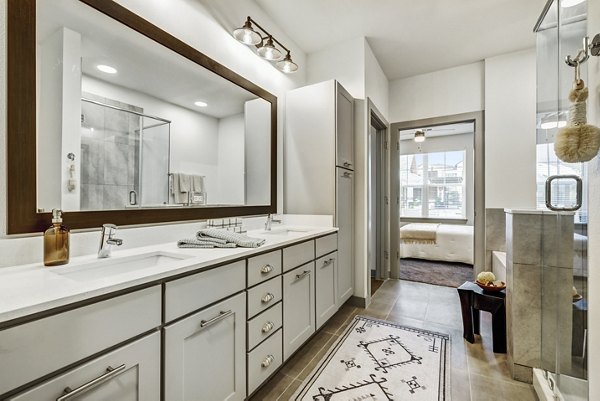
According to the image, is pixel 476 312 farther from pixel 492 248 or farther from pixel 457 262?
pixel 457 262

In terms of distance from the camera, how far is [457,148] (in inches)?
259

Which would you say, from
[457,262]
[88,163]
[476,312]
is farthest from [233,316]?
[457,262]

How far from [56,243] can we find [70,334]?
499 mm

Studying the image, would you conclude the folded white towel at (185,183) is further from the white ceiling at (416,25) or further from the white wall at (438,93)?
the white wall at (438,93)

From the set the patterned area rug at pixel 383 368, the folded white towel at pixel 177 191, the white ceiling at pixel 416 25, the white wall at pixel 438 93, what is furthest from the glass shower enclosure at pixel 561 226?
the folded white towel at pixel 177 191

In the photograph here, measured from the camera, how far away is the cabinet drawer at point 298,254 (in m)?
1.67

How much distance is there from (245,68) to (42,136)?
1513 mm

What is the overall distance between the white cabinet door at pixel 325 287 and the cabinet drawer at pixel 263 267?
543 millimetres

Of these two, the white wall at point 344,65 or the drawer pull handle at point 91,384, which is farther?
the white wall at point 344,65

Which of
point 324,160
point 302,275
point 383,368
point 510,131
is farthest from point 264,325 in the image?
point 510,131

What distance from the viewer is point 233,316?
1.26m

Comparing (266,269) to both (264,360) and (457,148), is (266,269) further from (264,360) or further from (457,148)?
(457,148)

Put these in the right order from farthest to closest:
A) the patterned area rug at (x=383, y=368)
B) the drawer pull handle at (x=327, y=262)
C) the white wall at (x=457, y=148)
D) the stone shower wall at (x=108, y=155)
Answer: the white wall at (x=457, y=148), the drawer pull handle at (x=327, y=262), the patterned area rug at (x=383, y=368), the stone shower wall at (x=108, y=155)

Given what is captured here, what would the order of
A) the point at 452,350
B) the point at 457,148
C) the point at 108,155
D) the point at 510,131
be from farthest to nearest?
the point at 457,148 → the point at 510,131 → the point at 452,350 → the point at 108,155
